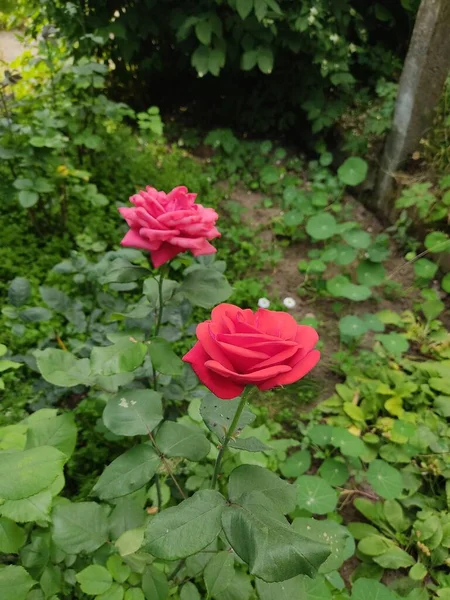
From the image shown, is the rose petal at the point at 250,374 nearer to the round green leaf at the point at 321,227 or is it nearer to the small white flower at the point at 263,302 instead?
the small white flower at the point at 263,302

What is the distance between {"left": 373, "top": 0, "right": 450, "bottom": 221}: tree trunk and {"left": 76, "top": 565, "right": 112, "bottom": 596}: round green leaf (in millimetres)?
2795

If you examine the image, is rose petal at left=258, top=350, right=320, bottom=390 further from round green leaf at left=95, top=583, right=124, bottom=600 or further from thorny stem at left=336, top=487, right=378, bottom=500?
thorny stem at left=336, top=487, right=378, bottom=500

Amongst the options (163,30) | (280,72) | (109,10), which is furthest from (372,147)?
(109,10)

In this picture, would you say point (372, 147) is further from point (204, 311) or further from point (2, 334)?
point (2, 334)

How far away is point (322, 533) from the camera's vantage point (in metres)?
0.89

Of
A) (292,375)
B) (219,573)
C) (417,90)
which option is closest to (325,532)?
(219,573)

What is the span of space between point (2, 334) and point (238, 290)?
1.21 metres

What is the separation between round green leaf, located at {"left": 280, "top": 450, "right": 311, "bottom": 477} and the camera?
170cm

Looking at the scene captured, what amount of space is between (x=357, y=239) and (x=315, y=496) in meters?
1.60

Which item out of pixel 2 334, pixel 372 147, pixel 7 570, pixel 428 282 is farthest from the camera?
pixel 372 147

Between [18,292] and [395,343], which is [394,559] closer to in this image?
[395,343]

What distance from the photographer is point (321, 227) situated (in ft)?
9.17

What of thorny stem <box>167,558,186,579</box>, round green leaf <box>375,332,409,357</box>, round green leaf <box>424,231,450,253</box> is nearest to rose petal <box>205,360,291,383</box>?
thorny stem <box>167,558,186,579</box>

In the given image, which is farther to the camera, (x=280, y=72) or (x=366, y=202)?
(x=280, y=72)
